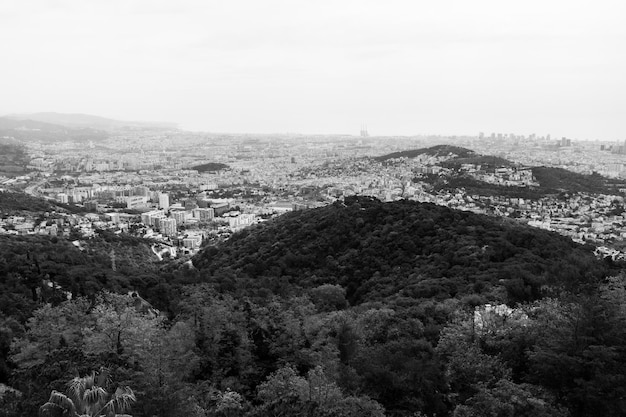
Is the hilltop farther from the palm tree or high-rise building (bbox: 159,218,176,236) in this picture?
the palm tree

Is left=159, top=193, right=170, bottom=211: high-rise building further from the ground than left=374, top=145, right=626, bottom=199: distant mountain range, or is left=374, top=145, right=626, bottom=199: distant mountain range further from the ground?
left=374, top=145, right=626, bottom=199: distant mountain range

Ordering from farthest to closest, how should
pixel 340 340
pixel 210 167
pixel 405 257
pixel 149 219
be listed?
pixel 210 167, pixel 149 219, pixel 405 257, pixel 340 340

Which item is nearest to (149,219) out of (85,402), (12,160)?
(85,402)

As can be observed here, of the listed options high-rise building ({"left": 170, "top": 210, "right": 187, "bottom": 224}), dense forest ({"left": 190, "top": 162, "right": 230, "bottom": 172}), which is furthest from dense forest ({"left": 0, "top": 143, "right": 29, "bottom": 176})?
high-rise building ({"left": 170, "top": 210, "right": 187, "bottom": 224})

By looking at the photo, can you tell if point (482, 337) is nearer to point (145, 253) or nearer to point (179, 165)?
point (145, 253)

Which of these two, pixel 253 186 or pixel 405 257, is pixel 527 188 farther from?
pixel 253 186

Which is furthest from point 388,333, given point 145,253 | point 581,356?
point 145,253
